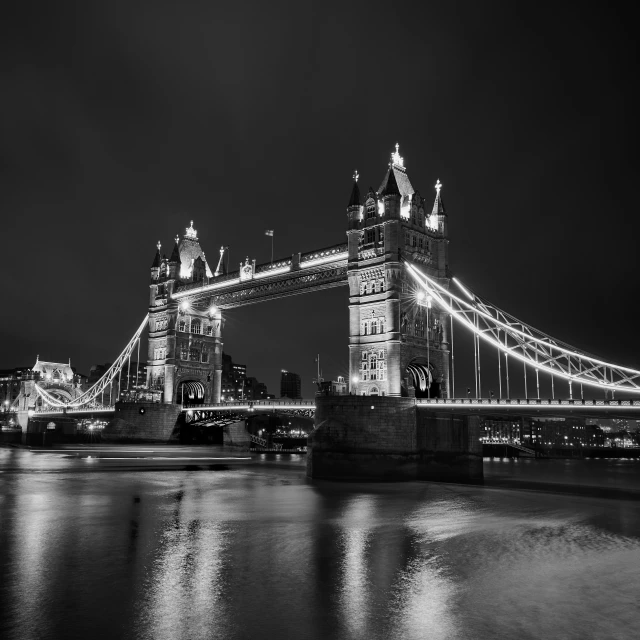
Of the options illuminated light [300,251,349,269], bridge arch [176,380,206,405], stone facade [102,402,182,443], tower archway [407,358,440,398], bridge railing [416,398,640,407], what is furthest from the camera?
bridge arch [176,380,206,405]

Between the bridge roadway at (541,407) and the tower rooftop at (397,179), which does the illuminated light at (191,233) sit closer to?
the tower rooftop at (397,179)

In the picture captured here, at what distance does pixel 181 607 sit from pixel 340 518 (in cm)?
1342

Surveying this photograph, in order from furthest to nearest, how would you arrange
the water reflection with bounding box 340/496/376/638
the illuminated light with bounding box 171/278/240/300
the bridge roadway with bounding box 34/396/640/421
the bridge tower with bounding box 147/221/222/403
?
the bridge tower with bounding box 147/221/222/403 → the illuminated light with bounding box 171/278/240/300 → the bridge roadway with bounding box 34/396/640/421 → the water reflection with bounding box 340/496/376/638

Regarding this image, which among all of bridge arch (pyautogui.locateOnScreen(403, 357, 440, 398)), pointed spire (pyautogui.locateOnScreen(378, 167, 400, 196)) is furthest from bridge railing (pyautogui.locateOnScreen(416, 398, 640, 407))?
pointed spire (pyautogui.locateOnScreen(378, 167, 400, 196))

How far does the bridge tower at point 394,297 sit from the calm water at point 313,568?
18.1 m

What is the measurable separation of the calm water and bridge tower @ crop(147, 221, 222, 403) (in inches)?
1833

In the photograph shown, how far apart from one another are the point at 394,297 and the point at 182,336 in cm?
3790

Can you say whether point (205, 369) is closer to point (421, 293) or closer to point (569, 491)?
point (421, 293)

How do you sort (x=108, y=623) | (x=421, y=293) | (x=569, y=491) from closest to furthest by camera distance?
(x=108, y=623), (x=569, y=491), (x=421, y=293)

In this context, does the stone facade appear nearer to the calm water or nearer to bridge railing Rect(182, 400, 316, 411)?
bridge railing Rect(182, 400, 316, 411)

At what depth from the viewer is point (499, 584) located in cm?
1590

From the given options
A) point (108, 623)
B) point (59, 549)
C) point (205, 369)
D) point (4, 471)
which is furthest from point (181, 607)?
point (205, 369)

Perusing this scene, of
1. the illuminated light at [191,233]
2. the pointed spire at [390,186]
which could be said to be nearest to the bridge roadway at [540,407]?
the pointed spire at [390,186]

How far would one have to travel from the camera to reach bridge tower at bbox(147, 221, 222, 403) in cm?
7912
